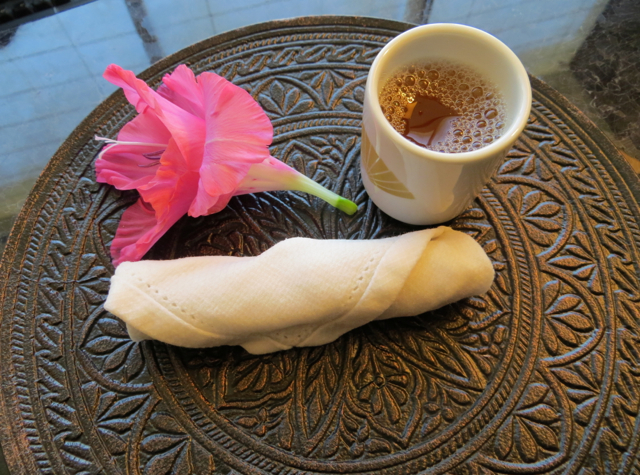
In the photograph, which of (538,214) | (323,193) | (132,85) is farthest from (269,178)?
(538,214)

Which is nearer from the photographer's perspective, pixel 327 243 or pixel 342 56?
pixel 327 243

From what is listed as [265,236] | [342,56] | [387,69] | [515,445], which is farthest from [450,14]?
[515,445]

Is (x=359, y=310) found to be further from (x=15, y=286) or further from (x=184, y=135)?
(x=15, y=286)

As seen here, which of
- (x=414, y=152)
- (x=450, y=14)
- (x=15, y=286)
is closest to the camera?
(x=414, y=152)

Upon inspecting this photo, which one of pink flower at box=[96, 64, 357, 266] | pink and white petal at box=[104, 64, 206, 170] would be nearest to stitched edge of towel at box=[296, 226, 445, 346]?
pink flower at box=[96, 64, 357, 266]

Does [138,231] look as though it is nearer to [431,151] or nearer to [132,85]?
[132,85]

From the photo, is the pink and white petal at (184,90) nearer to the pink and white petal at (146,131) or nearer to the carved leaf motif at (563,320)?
the pink and white petal at (146,131)
